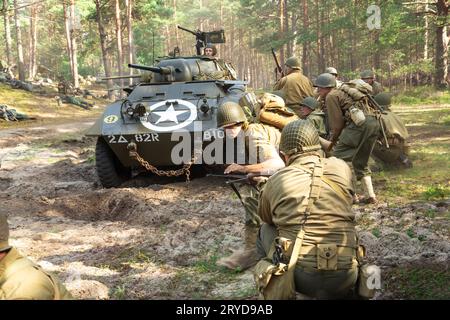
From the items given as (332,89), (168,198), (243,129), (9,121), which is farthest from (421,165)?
(9,121)

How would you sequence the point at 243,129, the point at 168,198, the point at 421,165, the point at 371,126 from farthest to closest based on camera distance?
the point at 421,165
the point at 168,198
the point at 371,126
the point at 243,129

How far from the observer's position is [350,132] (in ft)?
19.9

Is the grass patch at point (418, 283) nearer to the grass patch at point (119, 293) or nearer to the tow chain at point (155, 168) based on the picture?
the grass patch at point (119, 293)

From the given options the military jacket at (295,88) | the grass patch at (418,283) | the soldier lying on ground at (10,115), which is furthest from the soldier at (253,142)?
the soldier lying on ground at (10,115)

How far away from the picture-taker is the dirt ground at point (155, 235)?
4.15m

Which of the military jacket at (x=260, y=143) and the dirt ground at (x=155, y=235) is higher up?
the military jacket at (x=260, y=143)

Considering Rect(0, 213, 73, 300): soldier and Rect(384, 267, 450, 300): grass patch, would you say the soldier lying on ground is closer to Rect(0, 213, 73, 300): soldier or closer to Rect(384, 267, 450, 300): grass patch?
Rect(384, 267, 450, 300): grass patch

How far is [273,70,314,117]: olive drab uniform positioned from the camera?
805cm

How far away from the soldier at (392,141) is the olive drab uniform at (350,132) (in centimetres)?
171

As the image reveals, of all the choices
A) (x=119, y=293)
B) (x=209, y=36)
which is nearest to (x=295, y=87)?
(x=119, y=293)

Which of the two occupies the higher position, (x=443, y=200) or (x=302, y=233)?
(x=302, y=233)
